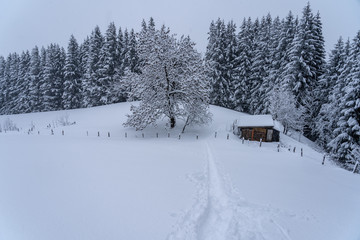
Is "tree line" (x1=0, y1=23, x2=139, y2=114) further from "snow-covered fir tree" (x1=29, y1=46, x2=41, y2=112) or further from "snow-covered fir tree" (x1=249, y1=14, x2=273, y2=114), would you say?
"snow-covered fir tree" (x1=249, y1=14, x2=273, y2=114)

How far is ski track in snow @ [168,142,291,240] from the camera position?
13.3 ft

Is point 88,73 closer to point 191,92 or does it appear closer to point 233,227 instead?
point 191,92

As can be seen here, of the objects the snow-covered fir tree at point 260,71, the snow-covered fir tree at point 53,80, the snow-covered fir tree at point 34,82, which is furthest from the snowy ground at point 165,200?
the snow-covered fir tree at point 34,82

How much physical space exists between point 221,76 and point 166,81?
18.9 m

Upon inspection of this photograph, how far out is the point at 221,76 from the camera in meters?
34.4

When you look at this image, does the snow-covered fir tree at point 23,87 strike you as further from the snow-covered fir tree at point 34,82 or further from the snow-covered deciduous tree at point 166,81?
the snow-covered deciduous tree at point 166,81

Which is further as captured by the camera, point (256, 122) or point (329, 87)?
point (329, 87)

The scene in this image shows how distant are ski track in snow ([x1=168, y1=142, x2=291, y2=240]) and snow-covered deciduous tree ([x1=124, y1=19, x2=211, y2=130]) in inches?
518

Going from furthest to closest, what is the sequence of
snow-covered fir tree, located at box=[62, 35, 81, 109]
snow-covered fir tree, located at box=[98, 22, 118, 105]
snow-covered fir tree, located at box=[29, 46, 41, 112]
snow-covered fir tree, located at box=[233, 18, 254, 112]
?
snow-covered fir tree, located at box=[29, 46, 41, 112]
snow-covered fir tree, located at box=[62, 35, 81, 109]
snow-covered fir tree, located at box=[98, 22, 118, 105]
snow-covered fir tree, located at box=[233, 18, 254, 112]

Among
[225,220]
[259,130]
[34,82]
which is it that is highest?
[34,82]

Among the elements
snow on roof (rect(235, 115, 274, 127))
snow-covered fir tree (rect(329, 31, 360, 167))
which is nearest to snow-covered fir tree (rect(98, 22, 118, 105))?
snow on roof (rect(235, 115, 274, 127))

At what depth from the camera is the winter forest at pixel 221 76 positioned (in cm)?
1852

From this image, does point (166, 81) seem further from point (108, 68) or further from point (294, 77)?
point (108, 68)

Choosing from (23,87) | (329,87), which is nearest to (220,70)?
(329,87)
